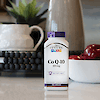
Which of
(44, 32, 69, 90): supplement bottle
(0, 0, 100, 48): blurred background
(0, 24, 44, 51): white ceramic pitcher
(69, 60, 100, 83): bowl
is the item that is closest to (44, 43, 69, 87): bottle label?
(44, 32, 69, 90): supplement bottle

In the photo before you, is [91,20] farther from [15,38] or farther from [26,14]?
[15,38]

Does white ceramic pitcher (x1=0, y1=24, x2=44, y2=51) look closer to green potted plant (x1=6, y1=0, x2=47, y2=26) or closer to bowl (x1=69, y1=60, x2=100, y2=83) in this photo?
green potted plant (x1=6, y1=0, x2=47, y2=26)

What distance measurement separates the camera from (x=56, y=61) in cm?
43

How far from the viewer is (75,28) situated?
768 millimetres

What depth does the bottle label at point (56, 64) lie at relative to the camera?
1.42 ft

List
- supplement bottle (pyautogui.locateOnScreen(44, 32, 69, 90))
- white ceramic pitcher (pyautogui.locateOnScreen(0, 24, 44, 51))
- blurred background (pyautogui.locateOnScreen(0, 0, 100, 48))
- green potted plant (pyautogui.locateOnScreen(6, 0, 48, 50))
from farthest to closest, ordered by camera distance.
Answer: blurred background (pyautogui.locateOnScreen(0, 0, 100, 48)) → green potted plant (pyautogui.locateOnScreen(6, 0, 48, 50)) → white ceramic pitcher (pyautogui.locateOnScreen(0, 24, 44, 51)) → supplement bottle (pyautogui.locateOnScreen(44, 32, 69, 90))

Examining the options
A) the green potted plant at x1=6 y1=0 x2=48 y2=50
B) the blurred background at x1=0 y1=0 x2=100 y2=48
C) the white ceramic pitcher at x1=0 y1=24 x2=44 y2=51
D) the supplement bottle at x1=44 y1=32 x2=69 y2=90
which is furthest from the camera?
the blurred background at x1=0 y1=0 x2=100 y2=48

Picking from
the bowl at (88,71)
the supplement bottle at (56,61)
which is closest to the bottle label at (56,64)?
the supplement bottle at (56,61)

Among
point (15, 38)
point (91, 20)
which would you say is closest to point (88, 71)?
point (15, 38)

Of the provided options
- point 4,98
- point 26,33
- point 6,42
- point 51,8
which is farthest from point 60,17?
point 4,98

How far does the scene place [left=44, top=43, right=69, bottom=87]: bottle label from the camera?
0.43 metres

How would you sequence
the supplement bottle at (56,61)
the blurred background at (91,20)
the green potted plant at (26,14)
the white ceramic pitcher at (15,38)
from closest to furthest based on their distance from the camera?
1. the supplement bottle at (56,61)
2. the white ceramic pitcher at (15,38)
3. the green potted plant at (26,14)
4. the blurred background at (91,20)

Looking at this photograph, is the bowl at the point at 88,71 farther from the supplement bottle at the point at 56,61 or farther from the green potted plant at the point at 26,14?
the green potted plant at the point at 26,14

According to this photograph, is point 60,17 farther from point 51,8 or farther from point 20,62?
point 20,62
